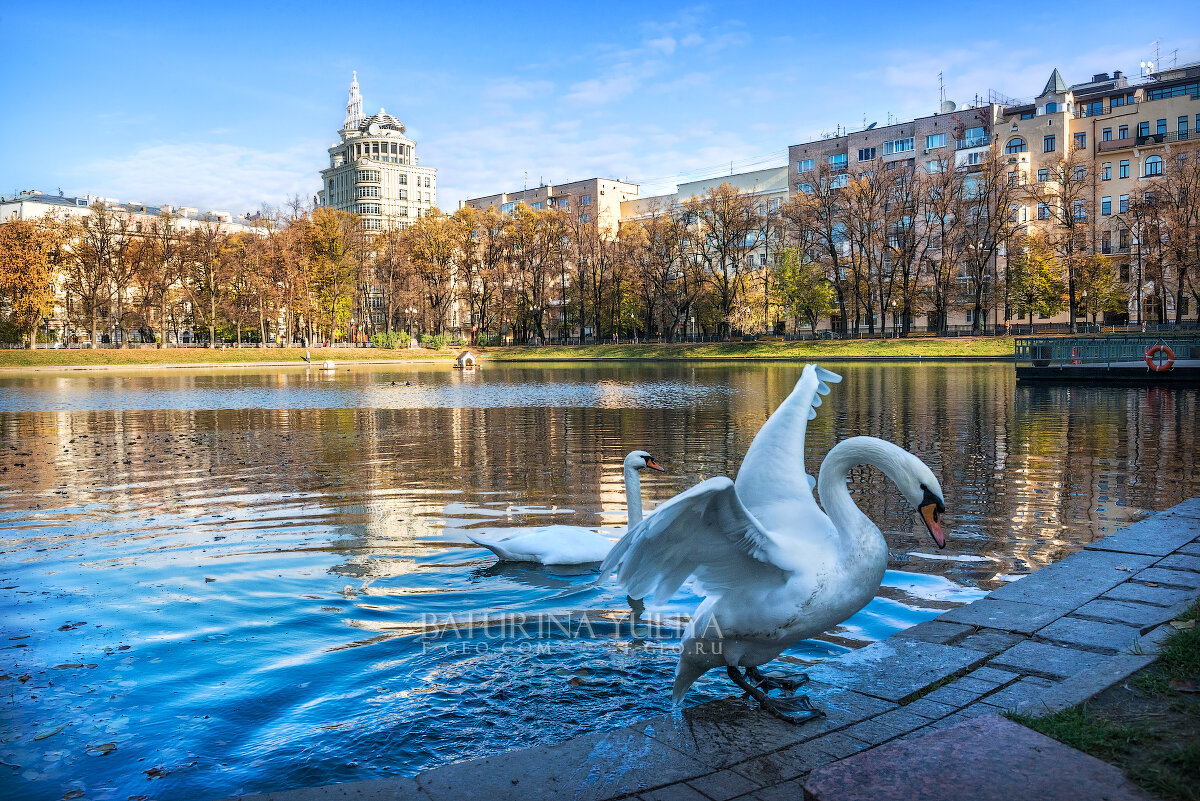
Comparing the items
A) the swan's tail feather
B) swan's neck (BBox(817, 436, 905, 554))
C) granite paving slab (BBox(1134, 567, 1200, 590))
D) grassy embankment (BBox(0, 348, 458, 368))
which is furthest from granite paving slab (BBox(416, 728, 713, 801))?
grassy embankment (BBox(0, 348, 458, 368))

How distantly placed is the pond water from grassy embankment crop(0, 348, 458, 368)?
145ft

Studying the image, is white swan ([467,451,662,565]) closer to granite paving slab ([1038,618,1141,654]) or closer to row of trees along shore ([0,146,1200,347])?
granite paving slab ([1038,618,1141,654])

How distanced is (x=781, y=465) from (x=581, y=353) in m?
68.4

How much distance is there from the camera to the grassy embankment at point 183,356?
56438 mm

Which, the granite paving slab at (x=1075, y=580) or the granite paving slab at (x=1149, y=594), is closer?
the granite paving slab at (x=1149, y=594)

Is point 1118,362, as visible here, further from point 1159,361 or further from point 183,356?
point 183,356

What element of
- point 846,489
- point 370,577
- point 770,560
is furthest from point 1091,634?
point 370,577

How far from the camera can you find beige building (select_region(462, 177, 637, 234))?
109812mm

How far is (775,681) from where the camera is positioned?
4352mm

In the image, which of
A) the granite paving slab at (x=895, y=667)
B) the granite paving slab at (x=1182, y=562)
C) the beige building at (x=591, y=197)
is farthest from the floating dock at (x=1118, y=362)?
the beige building at (x=591, y=197)

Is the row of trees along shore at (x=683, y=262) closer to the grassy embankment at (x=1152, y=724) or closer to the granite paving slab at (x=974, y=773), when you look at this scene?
the grassy embankment at (x=1152, y=724)

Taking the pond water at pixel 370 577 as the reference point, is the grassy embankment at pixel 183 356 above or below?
above

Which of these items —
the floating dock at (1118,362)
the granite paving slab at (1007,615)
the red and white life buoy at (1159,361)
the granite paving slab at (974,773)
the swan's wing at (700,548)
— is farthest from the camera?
the floating dock at (1118,362)

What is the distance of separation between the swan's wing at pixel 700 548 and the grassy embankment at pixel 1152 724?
4.12 feet
